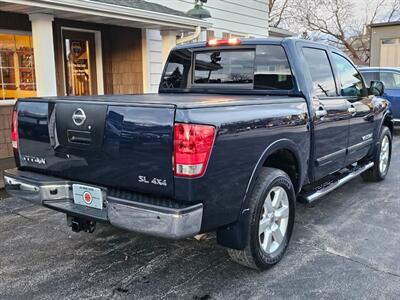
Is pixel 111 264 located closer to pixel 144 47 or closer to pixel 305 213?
pixel 305 213

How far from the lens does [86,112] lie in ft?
10.2

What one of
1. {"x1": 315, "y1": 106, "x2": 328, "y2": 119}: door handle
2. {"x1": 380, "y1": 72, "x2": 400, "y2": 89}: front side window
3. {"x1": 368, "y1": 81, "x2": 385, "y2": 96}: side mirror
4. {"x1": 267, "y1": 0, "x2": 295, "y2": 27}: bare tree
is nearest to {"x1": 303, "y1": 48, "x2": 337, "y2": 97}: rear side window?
{"x1": 315, "y1": 106, "x2": 328, "y2": 119}: door handle

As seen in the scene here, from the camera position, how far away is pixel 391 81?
11.7 m

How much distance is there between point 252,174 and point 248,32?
10609mm

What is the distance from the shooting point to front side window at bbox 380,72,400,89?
459 inches

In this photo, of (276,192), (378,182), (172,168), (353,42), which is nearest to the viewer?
(172,168)

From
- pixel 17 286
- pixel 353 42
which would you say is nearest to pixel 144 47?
pixel 17 286

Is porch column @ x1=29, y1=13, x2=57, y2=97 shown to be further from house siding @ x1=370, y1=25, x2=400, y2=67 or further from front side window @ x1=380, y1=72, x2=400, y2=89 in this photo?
house siding @ x1=370, y1=25, x2=400, y2=67

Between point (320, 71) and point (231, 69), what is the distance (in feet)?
3.18

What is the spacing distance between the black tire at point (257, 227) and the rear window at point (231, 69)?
1.06m

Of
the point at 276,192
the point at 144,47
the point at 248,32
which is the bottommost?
the point at 276,192

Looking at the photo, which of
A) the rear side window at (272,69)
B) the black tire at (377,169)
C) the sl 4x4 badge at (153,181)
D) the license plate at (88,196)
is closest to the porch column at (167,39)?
the black tire at (377,169)

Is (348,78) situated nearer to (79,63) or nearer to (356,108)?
(356,108)

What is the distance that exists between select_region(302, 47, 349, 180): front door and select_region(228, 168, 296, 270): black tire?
2.77 feet
